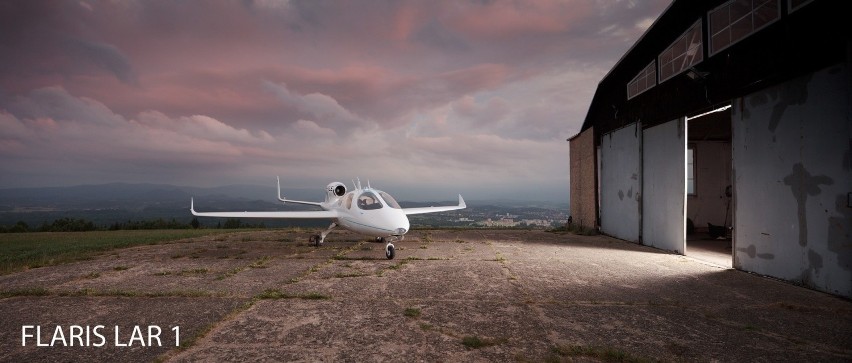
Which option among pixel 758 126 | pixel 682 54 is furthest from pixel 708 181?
pixel 758 126

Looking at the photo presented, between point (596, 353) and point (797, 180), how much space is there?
20.1 ft

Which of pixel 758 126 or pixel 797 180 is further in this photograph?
pixel 758 126

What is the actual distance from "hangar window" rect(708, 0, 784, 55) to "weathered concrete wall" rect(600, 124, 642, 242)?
12.8 ft

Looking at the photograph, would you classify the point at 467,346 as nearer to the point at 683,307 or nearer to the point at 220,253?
the point at 683,307

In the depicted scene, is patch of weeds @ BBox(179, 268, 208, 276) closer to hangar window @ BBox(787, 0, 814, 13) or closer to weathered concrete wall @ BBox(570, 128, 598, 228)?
hangar window @ BBox(787, 0, 814, 13)

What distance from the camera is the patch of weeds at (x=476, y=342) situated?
→ 3.72 metres

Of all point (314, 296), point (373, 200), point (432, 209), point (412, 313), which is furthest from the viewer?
point (432, 209)

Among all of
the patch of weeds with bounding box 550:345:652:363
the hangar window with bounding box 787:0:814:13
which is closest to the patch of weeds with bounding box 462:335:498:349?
the patch of weeds with bounding box 550:345:652:363

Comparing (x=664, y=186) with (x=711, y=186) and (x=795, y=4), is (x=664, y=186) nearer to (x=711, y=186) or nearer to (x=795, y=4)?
(x=795, y=4)

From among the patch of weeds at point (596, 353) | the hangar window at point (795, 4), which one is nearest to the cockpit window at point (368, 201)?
the patch of weeds at point (596, 353)

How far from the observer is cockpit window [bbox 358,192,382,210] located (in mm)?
9641

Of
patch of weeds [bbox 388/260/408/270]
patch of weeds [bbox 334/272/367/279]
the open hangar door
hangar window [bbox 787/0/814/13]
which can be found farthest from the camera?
the open hangar door

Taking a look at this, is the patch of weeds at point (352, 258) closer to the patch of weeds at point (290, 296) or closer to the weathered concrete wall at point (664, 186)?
the patch of weeds at point (290, 296)

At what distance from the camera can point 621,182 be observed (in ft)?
43.5
